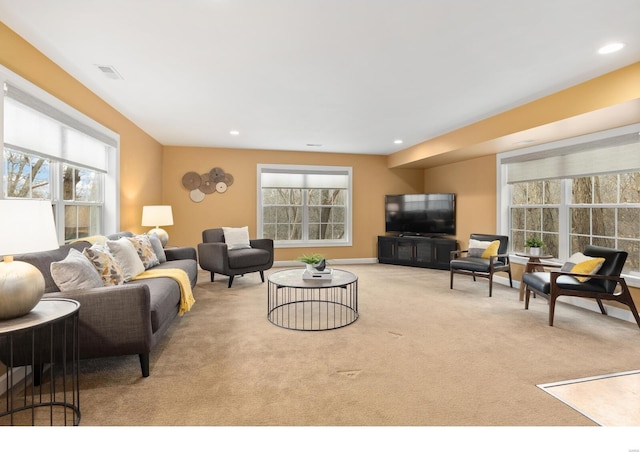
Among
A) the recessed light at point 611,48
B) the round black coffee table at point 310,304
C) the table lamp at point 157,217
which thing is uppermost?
the recessed light at point 611,48

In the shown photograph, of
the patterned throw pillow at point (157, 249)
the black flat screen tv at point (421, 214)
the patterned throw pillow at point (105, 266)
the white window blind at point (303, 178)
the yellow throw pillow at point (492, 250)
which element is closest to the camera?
the patterned throw pillow at point (105, 266)

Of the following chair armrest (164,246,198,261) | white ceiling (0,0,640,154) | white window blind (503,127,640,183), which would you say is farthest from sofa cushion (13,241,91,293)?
white window blind (503,127,640,183)

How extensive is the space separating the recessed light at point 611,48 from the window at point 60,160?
4189 mm

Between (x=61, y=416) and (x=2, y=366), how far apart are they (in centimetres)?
68

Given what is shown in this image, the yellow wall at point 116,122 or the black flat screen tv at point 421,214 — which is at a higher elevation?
the yellow wall at point 116,122

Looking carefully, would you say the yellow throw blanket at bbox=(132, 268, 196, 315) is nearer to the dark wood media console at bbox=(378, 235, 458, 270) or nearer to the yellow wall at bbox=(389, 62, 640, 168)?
the yellow wall at bbox=(389, 62, 640, 168)

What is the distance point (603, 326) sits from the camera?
Result: 321 centimetres

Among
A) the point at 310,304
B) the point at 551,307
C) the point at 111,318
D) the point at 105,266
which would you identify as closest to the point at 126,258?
the point at 105,266

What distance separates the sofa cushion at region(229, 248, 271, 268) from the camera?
4637 mm

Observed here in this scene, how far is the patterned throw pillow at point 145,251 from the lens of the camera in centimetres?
350

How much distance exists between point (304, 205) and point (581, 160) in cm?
446

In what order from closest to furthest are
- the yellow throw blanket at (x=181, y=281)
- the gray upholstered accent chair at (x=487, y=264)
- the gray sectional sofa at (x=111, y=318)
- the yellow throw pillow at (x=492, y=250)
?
the gray sectional sofa at (x=111, y=318) < the yellow throw blanket at (x=181, y=281) < the gray upholstered accent chair at (x=487, y=264) < the yellow throw pillow at (x=492, y=250)

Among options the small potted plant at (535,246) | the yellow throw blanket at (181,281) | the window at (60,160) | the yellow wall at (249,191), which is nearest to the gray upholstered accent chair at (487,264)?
the small potted plant at (535,246)

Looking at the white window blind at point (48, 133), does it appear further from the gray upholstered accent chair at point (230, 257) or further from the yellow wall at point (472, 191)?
the yellow wall at point (472, 191)
